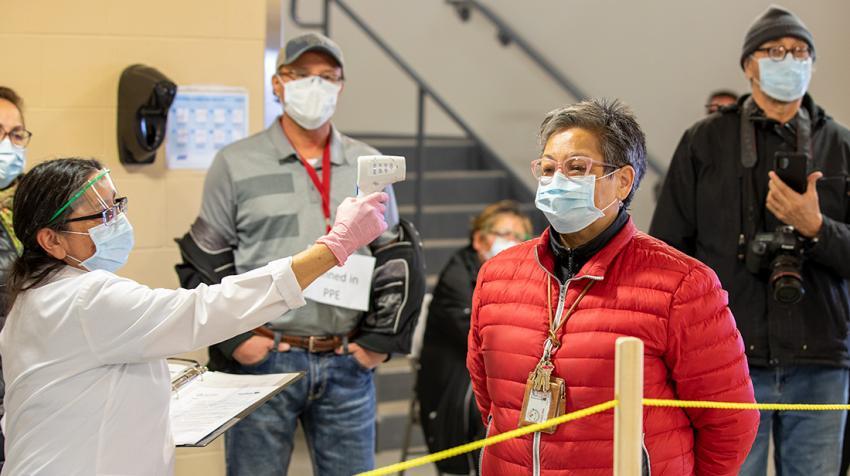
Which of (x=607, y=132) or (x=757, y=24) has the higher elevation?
(x=757, y=24)

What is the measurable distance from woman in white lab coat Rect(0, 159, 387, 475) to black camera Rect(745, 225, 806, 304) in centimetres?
117

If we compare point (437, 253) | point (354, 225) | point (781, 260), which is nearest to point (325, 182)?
point (354, 225)

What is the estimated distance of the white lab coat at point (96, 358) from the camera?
1.92 metres

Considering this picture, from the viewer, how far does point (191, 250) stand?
9.23 ft

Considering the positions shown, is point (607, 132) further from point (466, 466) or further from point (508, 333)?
point (466, 466)

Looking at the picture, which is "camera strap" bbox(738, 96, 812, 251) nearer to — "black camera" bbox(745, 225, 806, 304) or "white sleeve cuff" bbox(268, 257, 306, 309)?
"black camera" bbox(745, 225, 806, 304)

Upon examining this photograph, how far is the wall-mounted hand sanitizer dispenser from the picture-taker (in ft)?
10.2

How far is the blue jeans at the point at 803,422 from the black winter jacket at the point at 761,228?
0.14 feet

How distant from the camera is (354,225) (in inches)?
83.4

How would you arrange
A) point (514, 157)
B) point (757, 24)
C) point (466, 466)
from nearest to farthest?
1. point (757, 24)
2. point (466, 466)
3. point (514, 157)

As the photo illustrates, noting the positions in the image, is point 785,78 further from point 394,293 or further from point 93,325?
point 93,325

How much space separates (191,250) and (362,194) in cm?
79

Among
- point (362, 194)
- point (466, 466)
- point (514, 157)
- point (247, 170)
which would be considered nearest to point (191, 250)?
point (247, 170)

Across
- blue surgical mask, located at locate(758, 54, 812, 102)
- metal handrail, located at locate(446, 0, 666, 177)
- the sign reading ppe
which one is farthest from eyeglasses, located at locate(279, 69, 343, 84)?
metal handrail, located at locate(446, 0, 666, 177)
